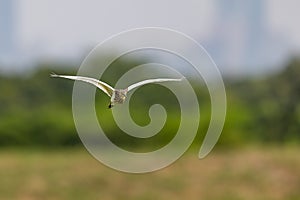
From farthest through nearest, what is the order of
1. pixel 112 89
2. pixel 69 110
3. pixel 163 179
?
pixel 69 110 < pixel 163 179 < pixel 112 89

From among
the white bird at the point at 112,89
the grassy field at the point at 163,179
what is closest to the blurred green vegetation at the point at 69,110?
the grassy field at the point at 163,179

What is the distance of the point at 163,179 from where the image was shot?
21.9ft

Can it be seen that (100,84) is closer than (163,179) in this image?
Yes

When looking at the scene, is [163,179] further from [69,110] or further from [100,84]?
[100,84]

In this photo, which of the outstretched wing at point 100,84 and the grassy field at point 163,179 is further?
the grassy field at point 163,179

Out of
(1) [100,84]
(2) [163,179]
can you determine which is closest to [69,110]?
(2) [163,179]

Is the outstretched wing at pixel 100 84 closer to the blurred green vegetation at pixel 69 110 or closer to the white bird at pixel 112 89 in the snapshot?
the white bird at pixel 112 89

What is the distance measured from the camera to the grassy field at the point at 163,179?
252 inches

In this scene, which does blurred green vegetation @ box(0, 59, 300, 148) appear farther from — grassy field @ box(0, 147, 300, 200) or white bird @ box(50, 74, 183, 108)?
white bird @ box(50, 74, 183, 108)

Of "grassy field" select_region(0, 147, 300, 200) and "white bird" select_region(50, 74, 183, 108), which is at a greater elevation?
"white bird" select_region(50, 74, 183, 108)

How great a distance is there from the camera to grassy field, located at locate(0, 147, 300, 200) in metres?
6.41

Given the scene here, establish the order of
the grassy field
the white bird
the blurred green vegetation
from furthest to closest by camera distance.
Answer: the blurred green vegetation, the grassy field, the white bird

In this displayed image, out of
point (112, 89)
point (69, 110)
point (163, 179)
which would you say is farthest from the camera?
point (69, 110)

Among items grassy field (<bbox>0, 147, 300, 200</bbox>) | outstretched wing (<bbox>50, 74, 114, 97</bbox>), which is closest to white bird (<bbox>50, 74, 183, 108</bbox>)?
outstretched wing (<bbox>50, 74, 114, 97</bbox>)
